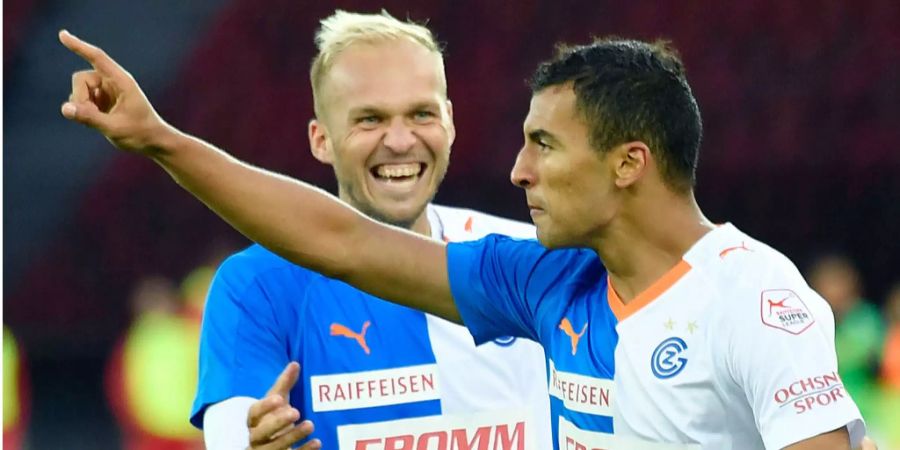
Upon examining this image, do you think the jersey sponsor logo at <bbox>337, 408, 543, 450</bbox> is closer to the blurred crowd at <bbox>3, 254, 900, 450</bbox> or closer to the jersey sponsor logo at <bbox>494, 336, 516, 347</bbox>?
the jersey sponsor logo at <bbox>494, 336, 516, 347</bbox>

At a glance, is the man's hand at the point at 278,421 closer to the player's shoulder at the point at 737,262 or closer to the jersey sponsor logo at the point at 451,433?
the jersey sponsor logo at the point at 451,433

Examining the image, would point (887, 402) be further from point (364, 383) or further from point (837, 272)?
point (364, 383)

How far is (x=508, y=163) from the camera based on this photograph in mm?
10828

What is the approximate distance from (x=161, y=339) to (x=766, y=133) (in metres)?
4.74

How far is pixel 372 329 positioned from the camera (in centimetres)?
384

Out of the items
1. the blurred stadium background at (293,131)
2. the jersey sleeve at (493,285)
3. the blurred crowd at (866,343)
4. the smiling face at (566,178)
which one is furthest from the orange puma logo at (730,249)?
the blurred stadium background at (293,131)

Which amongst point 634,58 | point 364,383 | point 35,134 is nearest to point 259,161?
point 35,134

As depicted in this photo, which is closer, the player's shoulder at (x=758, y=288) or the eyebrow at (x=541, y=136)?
the player's shoulder at (x=758, y=288)

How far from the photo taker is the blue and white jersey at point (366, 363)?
146 inches

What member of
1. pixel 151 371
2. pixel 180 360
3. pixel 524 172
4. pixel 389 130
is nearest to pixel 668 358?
pixel 524 172

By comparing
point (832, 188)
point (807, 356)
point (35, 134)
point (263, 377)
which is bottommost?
point (807, 356)

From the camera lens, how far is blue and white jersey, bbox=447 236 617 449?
304 cm

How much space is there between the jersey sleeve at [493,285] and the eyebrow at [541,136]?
12.9 inches

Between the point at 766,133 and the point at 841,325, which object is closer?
the point at 841,325
